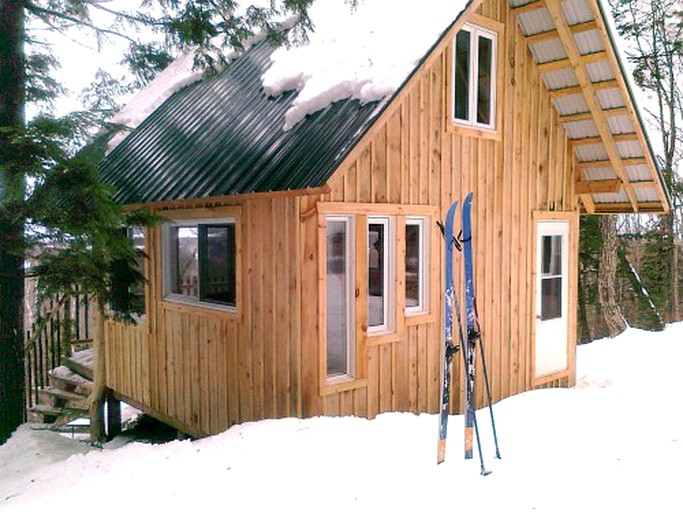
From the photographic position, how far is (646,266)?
715 inches

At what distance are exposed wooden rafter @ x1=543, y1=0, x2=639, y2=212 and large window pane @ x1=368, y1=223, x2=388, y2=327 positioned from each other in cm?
332

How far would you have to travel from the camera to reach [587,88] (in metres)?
7.14

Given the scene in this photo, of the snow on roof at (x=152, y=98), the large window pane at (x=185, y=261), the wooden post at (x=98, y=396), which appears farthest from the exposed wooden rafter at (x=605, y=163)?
the wooden post at (x=98, y=396)

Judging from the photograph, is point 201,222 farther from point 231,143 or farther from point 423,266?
point 423,266

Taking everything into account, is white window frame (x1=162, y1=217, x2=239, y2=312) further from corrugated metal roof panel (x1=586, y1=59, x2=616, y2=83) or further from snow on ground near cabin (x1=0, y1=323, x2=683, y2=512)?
corrugated metal roof panel (x1=586, y1=59, x2=616, y2=83)

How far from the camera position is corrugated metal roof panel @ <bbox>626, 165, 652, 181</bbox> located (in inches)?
314

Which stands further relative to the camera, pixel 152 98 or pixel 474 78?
pixel 152 98

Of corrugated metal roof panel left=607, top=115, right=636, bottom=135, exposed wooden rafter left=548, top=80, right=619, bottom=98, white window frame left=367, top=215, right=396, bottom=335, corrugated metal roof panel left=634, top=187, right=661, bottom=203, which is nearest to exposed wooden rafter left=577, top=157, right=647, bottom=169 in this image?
corrugated metal roof panel left=607, top=115, right=636, bottom=135

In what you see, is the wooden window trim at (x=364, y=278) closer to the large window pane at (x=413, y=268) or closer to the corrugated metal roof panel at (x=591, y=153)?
the large window pane at (x=413, y=268)

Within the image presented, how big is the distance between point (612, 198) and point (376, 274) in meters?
5.18

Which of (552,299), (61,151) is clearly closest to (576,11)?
(552,299)

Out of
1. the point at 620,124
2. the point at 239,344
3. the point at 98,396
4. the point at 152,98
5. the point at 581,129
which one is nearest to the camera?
the point at 239,344

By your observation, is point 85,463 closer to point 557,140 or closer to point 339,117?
point 339,117

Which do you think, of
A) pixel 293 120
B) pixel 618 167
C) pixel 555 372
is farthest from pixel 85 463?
pixel 618 167
